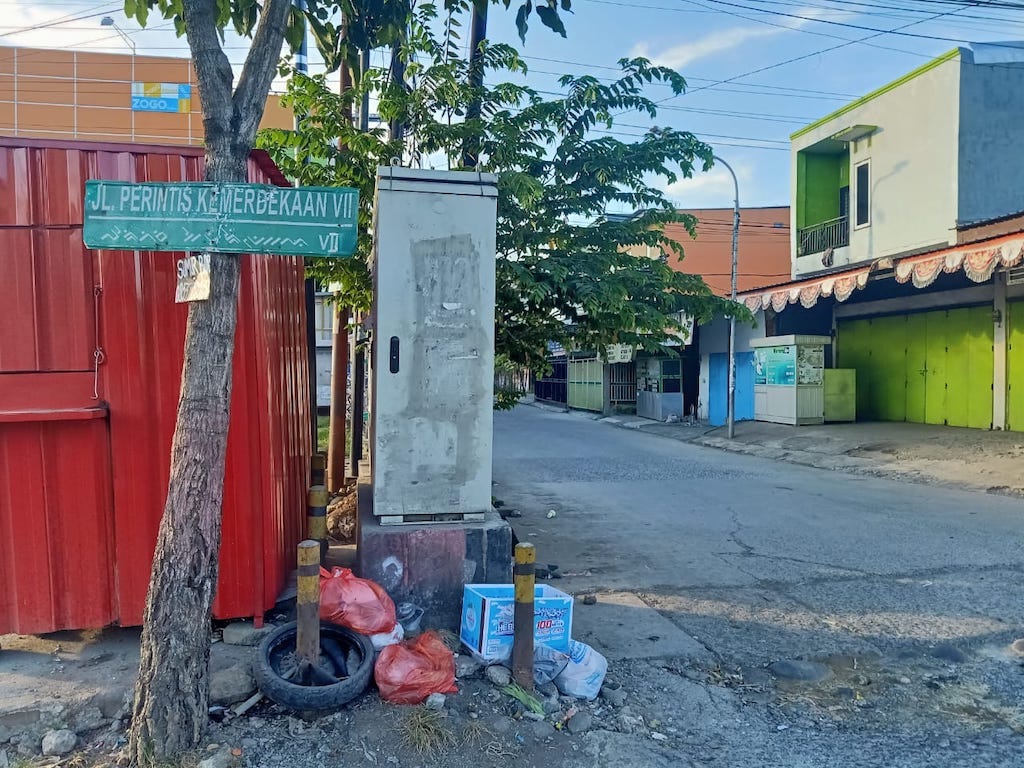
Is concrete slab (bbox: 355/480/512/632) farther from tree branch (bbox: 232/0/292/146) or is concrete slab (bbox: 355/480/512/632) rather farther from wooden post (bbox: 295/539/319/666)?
tree branch (bbox: 232/0/292/146)

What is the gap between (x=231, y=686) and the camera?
363 centimetres

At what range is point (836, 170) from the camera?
21.0m

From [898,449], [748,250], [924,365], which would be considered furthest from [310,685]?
[748,250]

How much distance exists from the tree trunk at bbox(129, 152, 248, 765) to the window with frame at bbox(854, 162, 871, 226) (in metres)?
19.4

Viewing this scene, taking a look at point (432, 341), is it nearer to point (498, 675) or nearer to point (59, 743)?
point (498, 675)

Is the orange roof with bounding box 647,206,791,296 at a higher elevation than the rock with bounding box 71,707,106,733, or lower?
higher

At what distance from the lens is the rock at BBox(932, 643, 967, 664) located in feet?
14.4

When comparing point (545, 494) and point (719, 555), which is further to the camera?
point (545, 494)

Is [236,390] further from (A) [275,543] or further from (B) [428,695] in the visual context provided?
(B) [428,695]

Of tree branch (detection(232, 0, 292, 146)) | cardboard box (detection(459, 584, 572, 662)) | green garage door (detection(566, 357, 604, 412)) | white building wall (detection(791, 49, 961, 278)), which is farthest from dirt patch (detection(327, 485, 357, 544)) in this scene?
green garage door (detection(566, 357, 604, 412))

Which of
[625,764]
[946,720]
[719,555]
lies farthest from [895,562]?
[625,764]

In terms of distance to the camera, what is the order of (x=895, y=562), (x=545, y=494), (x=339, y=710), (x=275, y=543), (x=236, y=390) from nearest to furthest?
(x=339, y=710) → (x=236, y=390) → (x=275, y=543) → (x=895, y=562) → (x=545, y=494)

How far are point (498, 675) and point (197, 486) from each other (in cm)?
188

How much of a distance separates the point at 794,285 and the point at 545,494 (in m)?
9.47
